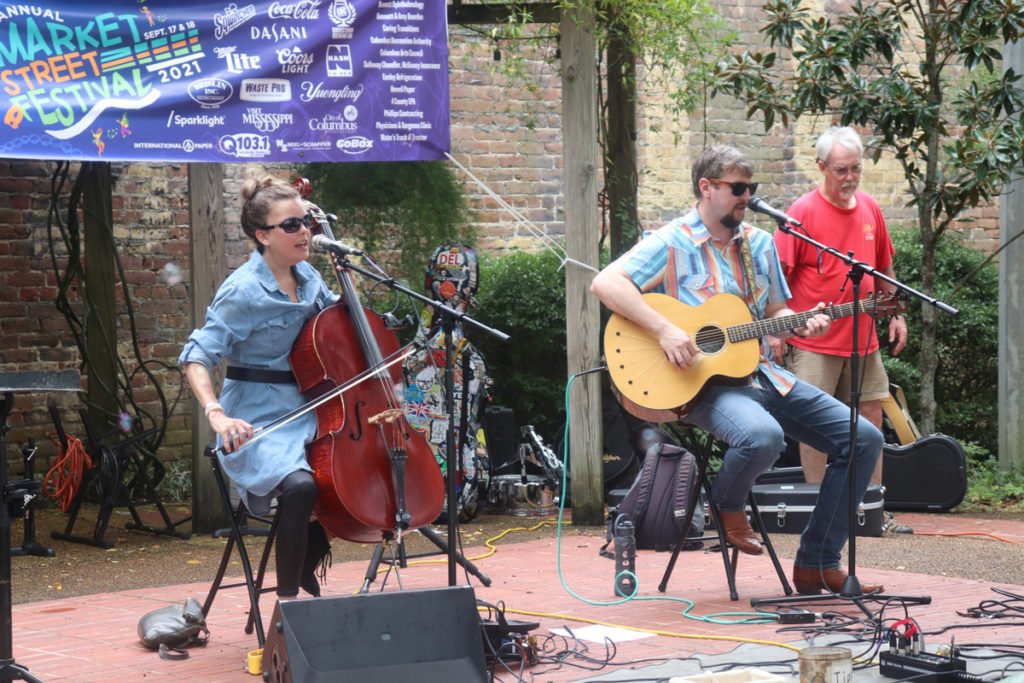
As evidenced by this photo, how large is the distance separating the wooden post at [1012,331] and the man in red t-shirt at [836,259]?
6.95ft

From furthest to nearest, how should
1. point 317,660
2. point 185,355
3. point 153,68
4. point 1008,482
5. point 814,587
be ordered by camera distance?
1. point 1008,482
2. point 153,68
3. point 814,587
4. point 185,355
5. point 317,660

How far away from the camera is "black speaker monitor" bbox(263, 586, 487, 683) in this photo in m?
3.18

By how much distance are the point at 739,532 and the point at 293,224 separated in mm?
1999

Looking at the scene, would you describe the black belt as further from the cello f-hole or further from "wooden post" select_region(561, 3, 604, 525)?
"wooden post" select_region(561, 3, 604, 525)

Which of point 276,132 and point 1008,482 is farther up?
point 276,132

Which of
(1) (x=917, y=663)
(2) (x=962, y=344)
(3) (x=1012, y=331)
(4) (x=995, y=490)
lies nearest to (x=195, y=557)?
(1) (x=917, y=663)

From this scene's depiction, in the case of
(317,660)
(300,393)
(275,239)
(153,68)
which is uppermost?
(153,68)

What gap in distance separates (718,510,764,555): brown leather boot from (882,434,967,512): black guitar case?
2.52 metres

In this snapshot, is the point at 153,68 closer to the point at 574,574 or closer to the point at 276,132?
the point at 276,132

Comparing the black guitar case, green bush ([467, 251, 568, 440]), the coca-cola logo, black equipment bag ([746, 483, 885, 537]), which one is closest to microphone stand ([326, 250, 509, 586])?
the coca-cola logo

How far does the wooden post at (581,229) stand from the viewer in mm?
6617

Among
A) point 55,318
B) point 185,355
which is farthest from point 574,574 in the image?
point 55,318

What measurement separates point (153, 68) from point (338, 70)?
92 centimetres

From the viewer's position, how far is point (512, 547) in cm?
623
